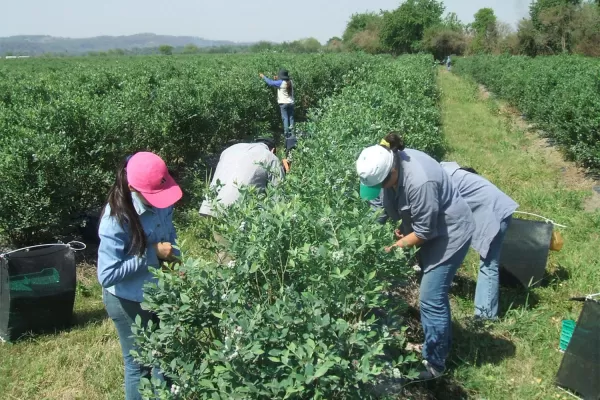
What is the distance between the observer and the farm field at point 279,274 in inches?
76.7

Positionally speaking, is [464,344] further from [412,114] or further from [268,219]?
[412,114]

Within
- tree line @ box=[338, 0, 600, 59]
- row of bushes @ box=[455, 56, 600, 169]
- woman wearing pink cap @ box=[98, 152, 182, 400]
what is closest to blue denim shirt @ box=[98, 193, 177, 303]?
woman wearing pink cap @ box=[98, 152, 182, 400]

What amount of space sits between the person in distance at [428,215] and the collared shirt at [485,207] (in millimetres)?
686

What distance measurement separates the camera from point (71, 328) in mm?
4391

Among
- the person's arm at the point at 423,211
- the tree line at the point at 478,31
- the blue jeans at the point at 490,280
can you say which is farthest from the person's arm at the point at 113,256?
the tree line at the point at 478,31

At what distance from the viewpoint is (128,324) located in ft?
9.29

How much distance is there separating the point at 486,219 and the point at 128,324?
267 centimetres

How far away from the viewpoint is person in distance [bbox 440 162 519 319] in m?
3.95

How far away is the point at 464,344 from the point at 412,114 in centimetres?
358

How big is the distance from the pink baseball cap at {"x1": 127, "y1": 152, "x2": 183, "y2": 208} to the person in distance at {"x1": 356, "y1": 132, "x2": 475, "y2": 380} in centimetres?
107

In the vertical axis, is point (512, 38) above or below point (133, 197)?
above

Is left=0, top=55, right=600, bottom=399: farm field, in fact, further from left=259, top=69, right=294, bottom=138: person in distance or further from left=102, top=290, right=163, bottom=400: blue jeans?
left=259, top=69, right=294, bottom=138: person in distance

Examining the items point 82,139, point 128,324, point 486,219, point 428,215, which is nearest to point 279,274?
point 128,324

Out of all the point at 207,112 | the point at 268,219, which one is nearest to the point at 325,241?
the point at 268,219
